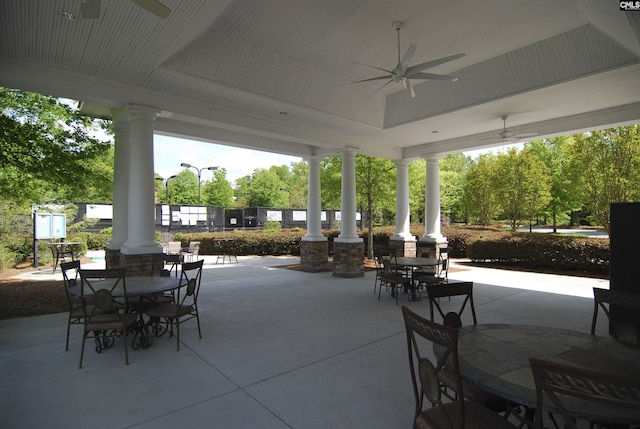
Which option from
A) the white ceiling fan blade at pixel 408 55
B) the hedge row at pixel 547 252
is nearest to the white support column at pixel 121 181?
the white ceiling fan blade at pixel 408 55

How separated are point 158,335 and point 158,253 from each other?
1932 millimetres

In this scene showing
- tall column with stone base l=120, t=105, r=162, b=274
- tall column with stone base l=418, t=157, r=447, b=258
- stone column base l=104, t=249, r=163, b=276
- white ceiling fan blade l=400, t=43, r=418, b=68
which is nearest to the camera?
white ceiling fan blade l=400, t=43, r=418, b=68

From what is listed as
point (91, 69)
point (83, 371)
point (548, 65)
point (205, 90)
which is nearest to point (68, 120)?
point (91, 69)

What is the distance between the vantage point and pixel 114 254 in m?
7.05

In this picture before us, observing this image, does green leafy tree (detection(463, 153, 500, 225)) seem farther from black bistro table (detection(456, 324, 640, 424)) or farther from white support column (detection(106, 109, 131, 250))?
black bistro table (detection(456, 324, 640, 424))

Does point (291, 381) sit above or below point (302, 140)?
below

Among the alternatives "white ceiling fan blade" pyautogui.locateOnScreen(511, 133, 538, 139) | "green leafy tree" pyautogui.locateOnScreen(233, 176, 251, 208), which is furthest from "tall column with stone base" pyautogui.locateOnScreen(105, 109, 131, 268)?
"green leafy tree" pyautogui.locateOnScreen(233, 176, 251, 208)

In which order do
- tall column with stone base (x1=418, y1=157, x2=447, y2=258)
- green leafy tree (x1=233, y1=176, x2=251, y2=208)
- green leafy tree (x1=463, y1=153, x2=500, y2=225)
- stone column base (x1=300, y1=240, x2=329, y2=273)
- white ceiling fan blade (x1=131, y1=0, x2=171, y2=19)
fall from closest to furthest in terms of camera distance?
white ceiling fan blade (x1=131, y1=0, x2=171, y2=19) < stone column base (x1=300, y1=240, x2=329, y2=273) < tall column with stone base (x1=418, y1=157, x2=447, y2=258) < green leafy tree (x1=463, y1=153, x2=500, y2=225) < green leafy tree (x1=233, y1=176, x2=251, y2=208)

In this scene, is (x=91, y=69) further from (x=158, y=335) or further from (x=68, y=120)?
(x=158, y=335)

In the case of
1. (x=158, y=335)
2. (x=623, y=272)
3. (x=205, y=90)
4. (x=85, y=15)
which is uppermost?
(x=205, y=90)

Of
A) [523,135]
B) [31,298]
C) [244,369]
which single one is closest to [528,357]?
[244,369]

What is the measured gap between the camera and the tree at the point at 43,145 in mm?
7043

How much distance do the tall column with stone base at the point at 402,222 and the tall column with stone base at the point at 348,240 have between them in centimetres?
202

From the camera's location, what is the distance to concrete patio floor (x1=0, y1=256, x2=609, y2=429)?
2.94 m
